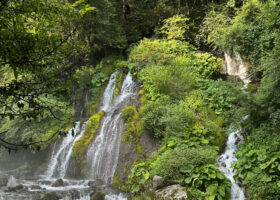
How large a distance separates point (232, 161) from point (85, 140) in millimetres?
6816

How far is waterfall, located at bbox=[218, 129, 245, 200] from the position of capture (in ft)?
20.3

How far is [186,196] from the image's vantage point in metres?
5.93

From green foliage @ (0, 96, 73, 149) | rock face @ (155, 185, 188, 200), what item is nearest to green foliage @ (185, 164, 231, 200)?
rock face @ (155, 185, 188, 200)

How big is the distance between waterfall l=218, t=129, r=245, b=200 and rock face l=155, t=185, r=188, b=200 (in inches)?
53.6

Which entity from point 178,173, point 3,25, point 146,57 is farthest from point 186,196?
point 146,57

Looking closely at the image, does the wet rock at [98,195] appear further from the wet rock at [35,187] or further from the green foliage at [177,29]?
the green foliage at [177,29]

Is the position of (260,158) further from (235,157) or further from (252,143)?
(235,157)

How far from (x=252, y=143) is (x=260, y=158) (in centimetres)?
131

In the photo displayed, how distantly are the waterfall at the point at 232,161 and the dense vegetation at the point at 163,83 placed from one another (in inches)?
9.4

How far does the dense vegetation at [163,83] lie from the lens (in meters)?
2.93

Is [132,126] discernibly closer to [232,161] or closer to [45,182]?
[232,161]

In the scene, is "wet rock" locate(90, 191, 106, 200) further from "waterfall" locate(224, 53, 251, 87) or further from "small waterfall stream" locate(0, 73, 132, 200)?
"waterfall" locate(224, 53, 251, 87)

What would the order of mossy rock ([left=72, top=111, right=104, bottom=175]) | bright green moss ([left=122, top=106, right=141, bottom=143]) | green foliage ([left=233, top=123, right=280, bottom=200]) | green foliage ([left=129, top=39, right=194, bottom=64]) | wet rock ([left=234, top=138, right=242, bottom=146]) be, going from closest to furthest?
green foliage ([left=233, top=123, right=280, bottom=200]) < wet rock ([left=234, top=138, right=242, bottom=146]) < bright green moss ([left=122, top=106, right=141, bottom=143]) < mossy rock ([left=72, top=111, right=104, bottom=175]) < green foliage ([left=129, top=39, right=194, bottom=64])

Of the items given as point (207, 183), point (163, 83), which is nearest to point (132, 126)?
point (163, 83)
